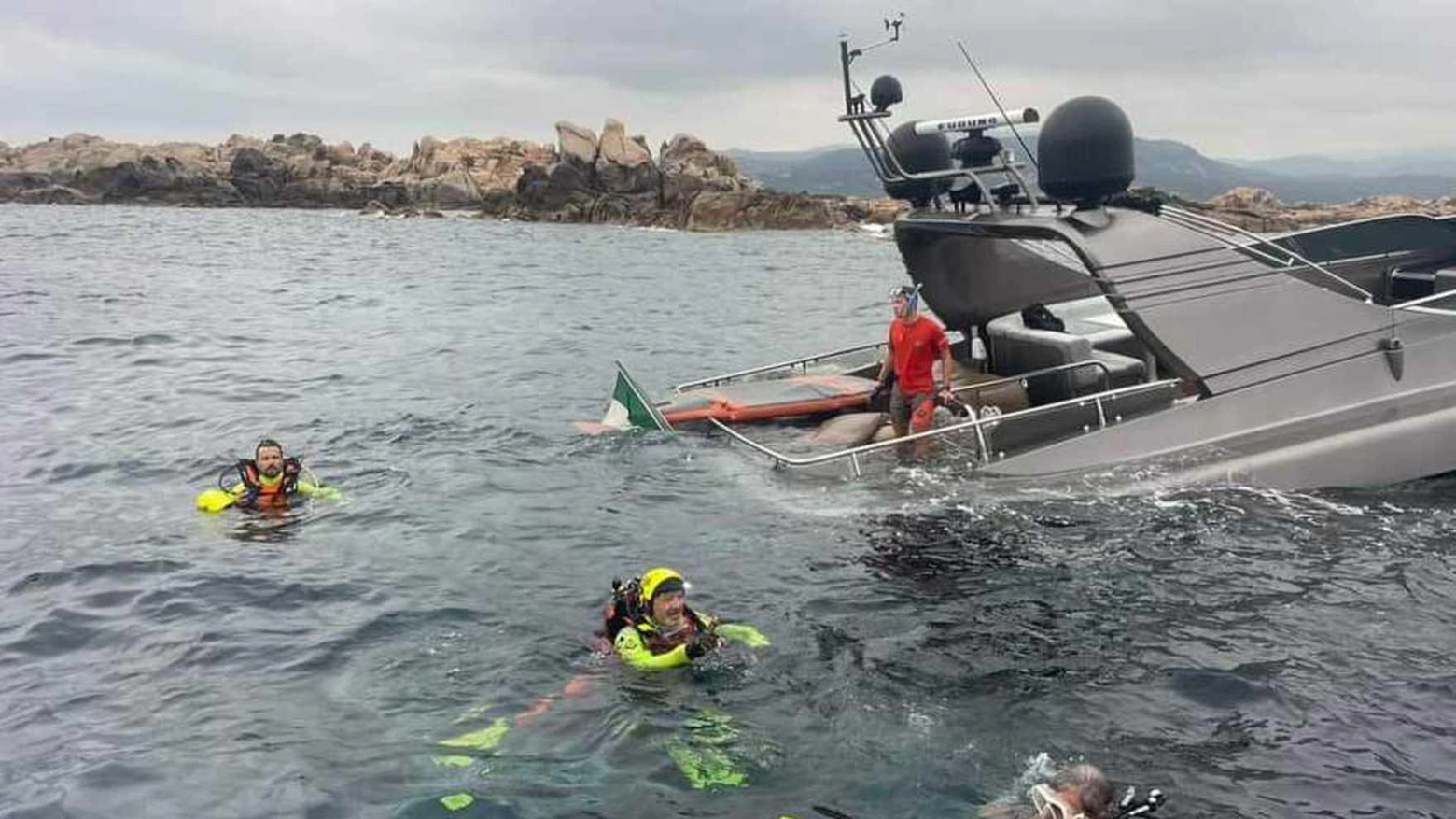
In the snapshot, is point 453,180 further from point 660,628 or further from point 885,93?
point 660,628

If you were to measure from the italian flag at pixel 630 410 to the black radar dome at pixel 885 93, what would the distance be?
4995 mm

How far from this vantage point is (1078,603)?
1008cm

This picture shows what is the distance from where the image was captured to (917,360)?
45.4ft

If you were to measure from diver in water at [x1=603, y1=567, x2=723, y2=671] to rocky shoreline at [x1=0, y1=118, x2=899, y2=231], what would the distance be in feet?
255

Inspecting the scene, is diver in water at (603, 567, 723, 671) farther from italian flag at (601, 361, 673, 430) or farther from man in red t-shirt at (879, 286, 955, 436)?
italian flag at (601, 361, 673, 430)

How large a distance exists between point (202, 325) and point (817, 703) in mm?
27596

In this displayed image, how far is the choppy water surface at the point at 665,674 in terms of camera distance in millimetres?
7285

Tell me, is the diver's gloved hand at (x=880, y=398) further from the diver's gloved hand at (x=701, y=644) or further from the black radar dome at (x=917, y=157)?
the diver's gloved hand at (x=701, y=644)

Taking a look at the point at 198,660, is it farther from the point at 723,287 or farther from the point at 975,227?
the point at 723,287


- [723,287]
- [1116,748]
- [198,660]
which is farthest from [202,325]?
[1116,748]

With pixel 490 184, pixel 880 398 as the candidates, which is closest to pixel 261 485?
pixel 880 398

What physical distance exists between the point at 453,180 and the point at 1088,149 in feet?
350

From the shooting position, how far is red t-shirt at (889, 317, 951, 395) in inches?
541

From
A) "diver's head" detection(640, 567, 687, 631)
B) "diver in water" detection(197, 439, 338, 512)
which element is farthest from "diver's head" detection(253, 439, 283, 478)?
"diver's head" detection(640, 567, 687, 631)
